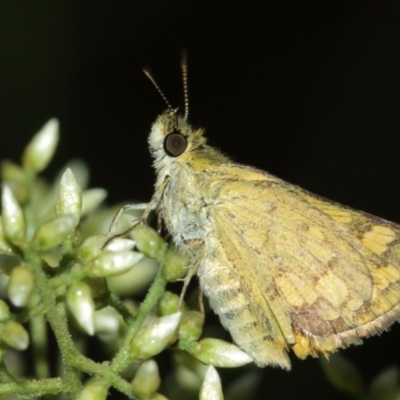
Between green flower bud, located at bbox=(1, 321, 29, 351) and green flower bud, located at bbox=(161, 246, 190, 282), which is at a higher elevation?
green flower bud, located at bbox=(1, 321, 29, 351)

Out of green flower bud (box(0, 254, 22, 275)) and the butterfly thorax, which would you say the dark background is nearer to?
the butterfly thorax

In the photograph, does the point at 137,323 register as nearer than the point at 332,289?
Yes

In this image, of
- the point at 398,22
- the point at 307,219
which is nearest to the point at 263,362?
the point at 307,219

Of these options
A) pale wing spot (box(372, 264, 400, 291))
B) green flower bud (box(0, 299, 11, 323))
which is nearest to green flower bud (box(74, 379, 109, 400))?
green flower bud (box(0, 299, 11, 323))

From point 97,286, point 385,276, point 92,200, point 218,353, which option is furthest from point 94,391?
Result: point 385,276

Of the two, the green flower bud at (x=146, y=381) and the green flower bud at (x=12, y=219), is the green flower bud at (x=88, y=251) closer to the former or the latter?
the green flower bud at (x=12, y=219)

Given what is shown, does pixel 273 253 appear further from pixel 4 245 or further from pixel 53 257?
pixel 4 245
